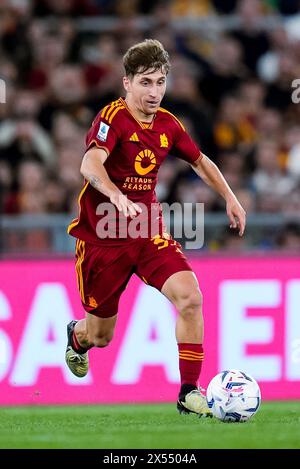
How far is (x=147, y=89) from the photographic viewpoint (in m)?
8.45

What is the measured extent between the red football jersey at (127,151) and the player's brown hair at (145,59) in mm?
278

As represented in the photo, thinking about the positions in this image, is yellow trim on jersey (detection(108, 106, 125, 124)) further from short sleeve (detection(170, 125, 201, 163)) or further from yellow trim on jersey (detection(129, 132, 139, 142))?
short sleeve (detection(170, 125, 201, 163))

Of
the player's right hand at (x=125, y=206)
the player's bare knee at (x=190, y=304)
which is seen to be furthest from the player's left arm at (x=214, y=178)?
the player's right hand at (x=125, y=206)

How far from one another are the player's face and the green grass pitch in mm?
2085

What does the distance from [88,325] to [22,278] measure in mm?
2250

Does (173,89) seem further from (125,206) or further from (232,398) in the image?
(125,206)

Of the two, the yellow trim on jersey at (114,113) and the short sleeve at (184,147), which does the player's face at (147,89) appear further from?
the short sleeve at (184,147)

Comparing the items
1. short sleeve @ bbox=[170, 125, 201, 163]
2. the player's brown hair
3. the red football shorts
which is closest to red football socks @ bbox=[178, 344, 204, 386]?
the red football shorts

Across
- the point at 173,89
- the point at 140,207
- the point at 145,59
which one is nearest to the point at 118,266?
the point at 140,207

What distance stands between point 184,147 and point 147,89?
2.06 feet

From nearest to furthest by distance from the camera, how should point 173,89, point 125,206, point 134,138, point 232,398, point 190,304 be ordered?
point 125,206 → point 232,398 → point 190,304 → point 134,138 → point 173,89

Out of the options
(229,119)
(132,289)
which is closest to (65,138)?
(229,119)

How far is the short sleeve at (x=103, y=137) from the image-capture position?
27.5 feet

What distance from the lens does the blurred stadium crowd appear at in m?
13.4
